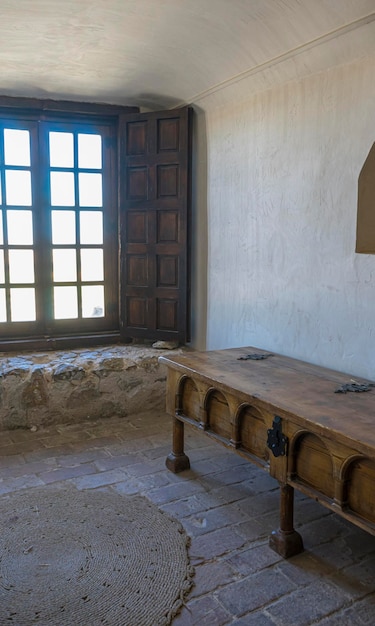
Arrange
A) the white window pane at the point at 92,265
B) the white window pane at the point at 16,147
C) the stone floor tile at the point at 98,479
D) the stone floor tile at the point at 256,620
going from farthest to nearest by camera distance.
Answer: the white window pane at the point at 92,265 < the white window pane at the point at 16,147 < the stone floor tile at the point at 98,479 < the stone floor tile at the point at 256,620

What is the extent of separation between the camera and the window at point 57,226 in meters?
4.07

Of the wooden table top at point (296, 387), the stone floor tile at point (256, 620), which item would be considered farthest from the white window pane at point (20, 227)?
the stone floor tile at point (256, 620)

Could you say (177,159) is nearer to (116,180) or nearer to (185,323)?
(116,180)

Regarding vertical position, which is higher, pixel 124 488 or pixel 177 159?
pixel 177 159

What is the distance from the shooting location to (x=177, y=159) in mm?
4043

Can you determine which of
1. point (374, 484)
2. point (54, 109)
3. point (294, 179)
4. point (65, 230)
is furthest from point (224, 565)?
point (54, 109)

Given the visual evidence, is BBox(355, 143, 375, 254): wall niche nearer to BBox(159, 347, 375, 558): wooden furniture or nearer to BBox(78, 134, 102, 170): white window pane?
BBox(159, 347, 375, 558): wooden furniture

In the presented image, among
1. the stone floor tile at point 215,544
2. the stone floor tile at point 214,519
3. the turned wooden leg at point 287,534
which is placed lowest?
the stone floor tile at point 215,544

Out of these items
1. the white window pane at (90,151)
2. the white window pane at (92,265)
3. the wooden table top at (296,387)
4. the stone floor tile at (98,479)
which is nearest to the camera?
the wooden table top at (296,387)

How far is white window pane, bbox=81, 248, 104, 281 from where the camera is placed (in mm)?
4340

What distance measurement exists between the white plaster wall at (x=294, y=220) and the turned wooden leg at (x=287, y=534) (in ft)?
2.81

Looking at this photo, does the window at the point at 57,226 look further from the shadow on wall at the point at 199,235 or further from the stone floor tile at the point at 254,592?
the stone floor tile at the point at 254,592

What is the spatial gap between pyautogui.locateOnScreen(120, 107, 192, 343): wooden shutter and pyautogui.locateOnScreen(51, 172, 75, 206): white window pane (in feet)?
1.40

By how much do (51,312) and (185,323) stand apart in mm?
1159
